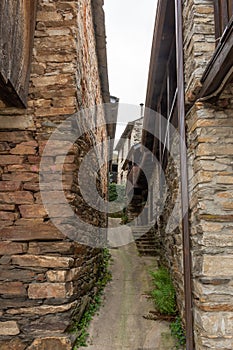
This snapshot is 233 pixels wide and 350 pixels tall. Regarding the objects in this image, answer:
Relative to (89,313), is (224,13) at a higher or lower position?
higher

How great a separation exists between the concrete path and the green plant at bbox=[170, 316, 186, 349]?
7 cm

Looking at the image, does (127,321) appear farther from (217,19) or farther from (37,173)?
(217,19)

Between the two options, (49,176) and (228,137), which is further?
(49,176)

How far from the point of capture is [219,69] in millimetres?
2316

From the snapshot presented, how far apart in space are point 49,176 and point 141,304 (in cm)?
250

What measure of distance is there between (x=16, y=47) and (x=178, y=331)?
3605 millimetres

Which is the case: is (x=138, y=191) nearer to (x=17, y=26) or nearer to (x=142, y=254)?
(x=142, y=254)

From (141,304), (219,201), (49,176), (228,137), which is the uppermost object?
(228,137)

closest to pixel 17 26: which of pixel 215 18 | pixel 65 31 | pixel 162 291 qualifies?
pixel 65 31

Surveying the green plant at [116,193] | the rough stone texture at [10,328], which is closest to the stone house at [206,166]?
the rough stone texture at [10,328]

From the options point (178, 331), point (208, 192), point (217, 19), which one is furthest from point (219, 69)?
point (178, 331)

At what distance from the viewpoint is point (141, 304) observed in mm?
4156

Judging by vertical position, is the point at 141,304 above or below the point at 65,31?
below

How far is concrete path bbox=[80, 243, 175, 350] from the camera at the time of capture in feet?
10.5
